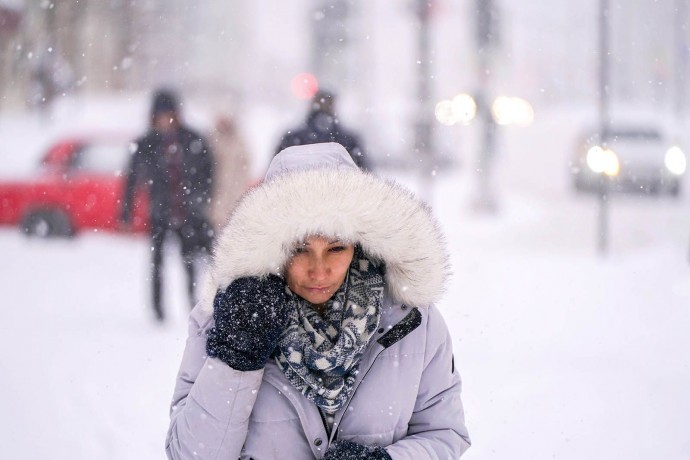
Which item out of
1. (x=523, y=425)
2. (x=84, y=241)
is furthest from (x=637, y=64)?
(x=523, y=425)

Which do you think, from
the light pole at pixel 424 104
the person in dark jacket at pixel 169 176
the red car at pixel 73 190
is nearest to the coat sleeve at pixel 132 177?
the person in dark jacket at pixel 169 176

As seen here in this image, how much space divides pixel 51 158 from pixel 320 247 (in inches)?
393

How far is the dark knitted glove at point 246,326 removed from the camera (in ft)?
5.75

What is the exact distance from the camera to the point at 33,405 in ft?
15.4

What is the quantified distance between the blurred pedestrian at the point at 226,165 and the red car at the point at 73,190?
11.8 ft

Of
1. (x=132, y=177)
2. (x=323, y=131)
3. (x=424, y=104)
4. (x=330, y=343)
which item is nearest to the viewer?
(x=330, y=343)

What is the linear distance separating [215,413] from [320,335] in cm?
31

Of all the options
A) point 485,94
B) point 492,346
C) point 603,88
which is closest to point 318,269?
point 492,346

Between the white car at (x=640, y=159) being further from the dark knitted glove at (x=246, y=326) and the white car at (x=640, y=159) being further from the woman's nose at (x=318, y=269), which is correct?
the dark knitted glove at (x=246, y=326)

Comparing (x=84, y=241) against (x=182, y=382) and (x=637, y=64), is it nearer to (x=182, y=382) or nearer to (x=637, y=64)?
(x=182, y=382)

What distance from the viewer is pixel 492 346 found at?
5.87 metres

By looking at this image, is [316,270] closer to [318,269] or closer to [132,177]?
[318,269]

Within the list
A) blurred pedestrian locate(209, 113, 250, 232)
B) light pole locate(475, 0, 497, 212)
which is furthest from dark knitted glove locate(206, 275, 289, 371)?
light pole locate(475, 0, 497, 212)

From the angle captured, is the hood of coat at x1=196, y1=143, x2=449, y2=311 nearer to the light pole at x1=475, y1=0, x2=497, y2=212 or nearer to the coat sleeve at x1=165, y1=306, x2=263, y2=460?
the coat sleeve at x1=165, y1=306, x2=263, y2=460
